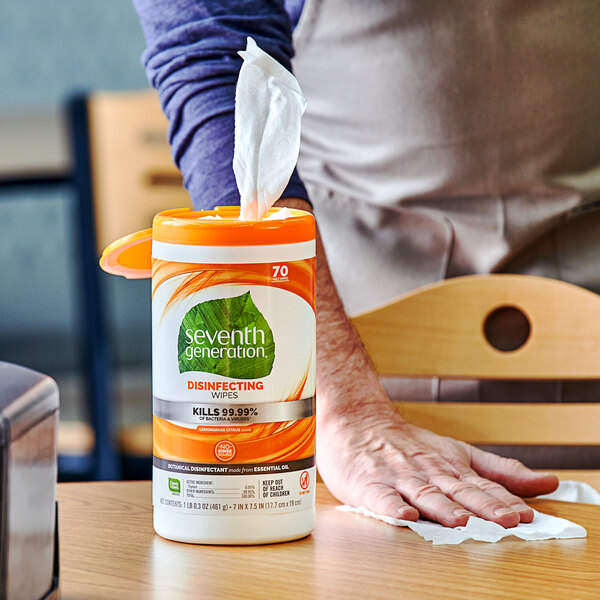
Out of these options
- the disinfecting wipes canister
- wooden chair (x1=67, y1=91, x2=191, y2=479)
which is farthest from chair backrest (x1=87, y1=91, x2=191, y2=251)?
the disinfecting wipes canister

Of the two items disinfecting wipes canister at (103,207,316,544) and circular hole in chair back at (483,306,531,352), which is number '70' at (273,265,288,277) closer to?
disinfecting wipes canister at (103,207,316,544)

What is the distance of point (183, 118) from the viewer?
0.77m

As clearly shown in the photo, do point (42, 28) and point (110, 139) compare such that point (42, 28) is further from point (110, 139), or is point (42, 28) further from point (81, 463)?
point (81, 463)

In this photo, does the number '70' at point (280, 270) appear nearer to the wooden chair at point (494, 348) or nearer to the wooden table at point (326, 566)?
the wooden table at point (326, 566)

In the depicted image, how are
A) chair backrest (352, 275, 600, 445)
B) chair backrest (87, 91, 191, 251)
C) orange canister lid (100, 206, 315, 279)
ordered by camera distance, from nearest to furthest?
orange canister lid (100, 206, 315, 279)
chair backrest (352, 275, 600, 445)
chair backrest (87, 91, 191, 251)

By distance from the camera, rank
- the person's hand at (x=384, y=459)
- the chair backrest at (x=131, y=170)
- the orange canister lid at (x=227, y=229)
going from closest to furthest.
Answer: the orange canister lid at (x=227, y=229) < the person's hand at (x=384, y=459) < the chair backrest at (x=131, y=170)

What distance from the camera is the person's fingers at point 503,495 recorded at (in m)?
0.59

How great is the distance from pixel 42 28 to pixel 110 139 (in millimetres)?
2178

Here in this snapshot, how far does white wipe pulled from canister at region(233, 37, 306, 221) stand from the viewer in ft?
1.71

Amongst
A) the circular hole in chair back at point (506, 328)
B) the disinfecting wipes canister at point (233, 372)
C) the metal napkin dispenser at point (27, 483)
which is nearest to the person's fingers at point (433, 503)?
the disinfecting wipes canister at point (233, 372)

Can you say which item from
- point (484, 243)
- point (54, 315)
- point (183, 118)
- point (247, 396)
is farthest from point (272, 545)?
point (54, 315)

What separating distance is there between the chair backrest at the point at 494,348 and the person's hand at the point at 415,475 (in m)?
0.21

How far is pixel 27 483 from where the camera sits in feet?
1.34

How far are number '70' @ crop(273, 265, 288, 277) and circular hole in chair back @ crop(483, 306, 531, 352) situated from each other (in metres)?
0.46
